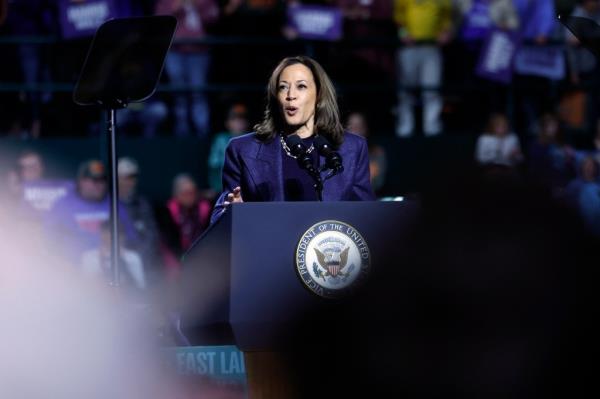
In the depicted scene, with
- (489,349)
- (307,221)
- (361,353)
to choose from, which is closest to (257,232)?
(307,221)

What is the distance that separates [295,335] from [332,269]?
0.23 meters

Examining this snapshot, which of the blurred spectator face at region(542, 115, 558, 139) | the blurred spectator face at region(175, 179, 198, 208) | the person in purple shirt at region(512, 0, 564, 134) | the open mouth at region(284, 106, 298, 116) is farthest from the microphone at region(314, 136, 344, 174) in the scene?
the person in purple shirt at region(512, 0, 564, 134)

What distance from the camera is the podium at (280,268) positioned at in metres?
3.63

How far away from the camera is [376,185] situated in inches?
427

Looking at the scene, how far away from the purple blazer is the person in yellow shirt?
702cm

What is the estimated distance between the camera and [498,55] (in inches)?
470

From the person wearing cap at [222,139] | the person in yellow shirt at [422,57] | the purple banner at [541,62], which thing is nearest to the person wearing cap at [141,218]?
the person wearing cap at [222,139]

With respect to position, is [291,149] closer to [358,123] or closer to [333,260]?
[333,260]

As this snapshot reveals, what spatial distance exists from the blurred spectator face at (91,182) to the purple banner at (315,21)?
246 cm

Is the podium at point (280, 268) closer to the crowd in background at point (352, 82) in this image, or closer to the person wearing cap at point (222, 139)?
the crowd in background at point (352, 82)

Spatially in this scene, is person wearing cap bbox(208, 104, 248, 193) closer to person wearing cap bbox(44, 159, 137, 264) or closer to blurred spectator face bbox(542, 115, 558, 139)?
person wearing cap bbox(44, 159, 137, 264)

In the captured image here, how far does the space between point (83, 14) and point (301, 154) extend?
696cm

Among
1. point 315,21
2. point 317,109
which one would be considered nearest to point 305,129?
point 317,109

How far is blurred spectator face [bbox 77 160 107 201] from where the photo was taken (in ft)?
32.9
